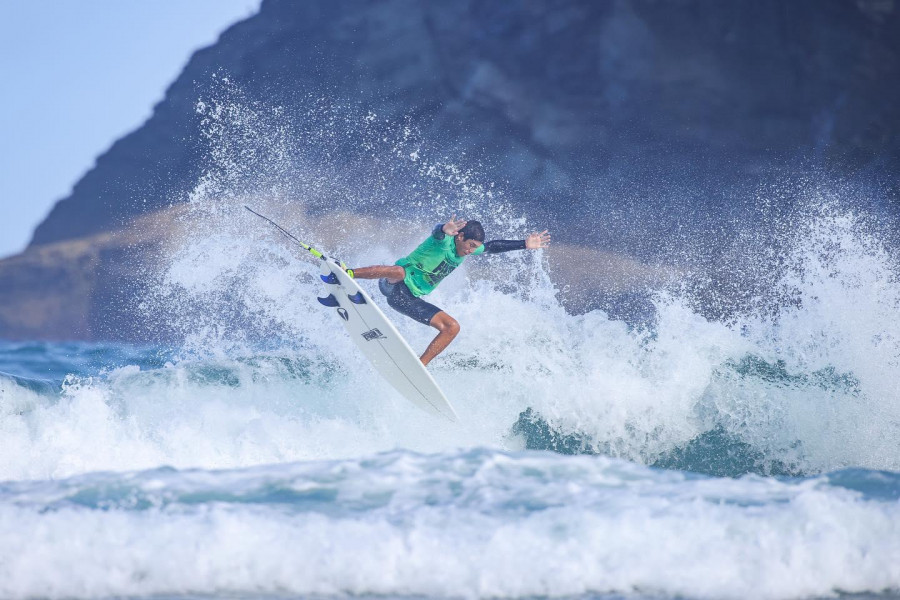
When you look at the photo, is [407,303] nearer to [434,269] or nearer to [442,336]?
[434,269]

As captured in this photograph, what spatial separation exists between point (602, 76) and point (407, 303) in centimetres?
1421

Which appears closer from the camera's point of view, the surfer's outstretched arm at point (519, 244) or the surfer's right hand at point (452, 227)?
the surfer's right hand at point (452, 227)

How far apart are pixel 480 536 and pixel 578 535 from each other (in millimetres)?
470

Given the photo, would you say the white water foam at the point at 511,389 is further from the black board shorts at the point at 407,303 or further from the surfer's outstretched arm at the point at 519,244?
the surfer's outstretched arm at the point at 519,244

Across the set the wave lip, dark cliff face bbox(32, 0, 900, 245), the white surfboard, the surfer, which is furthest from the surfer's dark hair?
dark cliff face bbox(32, 0, 900, 245)

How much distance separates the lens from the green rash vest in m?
5.62

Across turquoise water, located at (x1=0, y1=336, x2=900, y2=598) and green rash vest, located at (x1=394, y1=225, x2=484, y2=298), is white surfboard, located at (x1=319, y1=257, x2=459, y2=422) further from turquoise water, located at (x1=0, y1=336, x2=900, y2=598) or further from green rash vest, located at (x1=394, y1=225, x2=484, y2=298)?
turquoise water, located at (x1=0, y1=336, x2=900, y2=598)

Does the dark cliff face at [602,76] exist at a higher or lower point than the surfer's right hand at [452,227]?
higher

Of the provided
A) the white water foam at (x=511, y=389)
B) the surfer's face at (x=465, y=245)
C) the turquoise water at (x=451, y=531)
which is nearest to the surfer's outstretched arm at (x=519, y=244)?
the surfer's face at (x=465, y=245)

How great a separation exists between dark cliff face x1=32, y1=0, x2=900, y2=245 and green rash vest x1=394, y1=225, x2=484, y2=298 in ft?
43.7

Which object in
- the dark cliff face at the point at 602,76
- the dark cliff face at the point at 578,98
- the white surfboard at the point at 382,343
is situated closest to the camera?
the white surfboard at the point at 382,343

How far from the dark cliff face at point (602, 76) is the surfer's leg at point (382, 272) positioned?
1353 cm

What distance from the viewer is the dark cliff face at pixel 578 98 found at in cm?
1575

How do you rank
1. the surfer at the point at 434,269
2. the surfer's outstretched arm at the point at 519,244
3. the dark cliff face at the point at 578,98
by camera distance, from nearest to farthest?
the surfer at the point at 434,269 → the surfer's outstretched arm at the point at 519,244 → the dark cliff face at the point at 578,98
